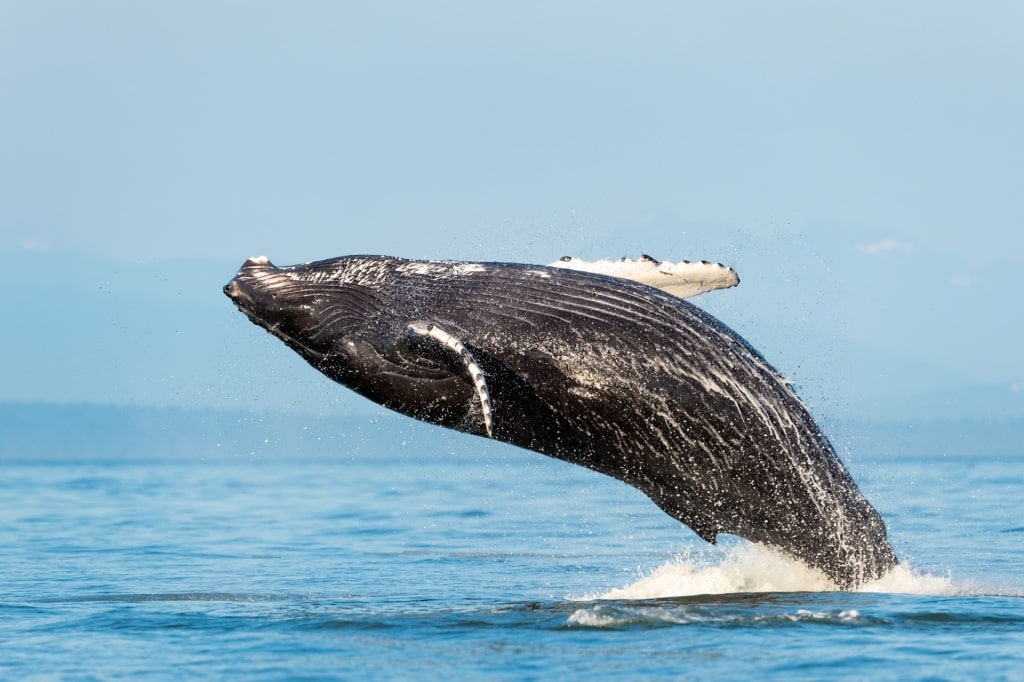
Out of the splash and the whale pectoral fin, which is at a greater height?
the whale pectoral fin

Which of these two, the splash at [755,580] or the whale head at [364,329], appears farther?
the splash at [755,580]

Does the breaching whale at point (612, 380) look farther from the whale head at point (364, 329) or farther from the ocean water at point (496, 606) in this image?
the ocean water at point (496, 606)

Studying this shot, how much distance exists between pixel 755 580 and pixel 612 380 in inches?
117

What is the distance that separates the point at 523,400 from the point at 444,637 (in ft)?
8.40

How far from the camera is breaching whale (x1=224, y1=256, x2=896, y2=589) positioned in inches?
536

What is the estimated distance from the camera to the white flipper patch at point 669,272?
1423 centimetres

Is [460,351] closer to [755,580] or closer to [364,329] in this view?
[364,329]

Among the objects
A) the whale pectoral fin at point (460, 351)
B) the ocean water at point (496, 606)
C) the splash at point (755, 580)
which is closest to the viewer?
the ocean water at point (496, 606)

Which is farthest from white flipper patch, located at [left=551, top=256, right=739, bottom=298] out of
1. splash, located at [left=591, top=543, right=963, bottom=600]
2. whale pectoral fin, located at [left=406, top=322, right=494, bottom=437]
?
splash, located at [left=591, top=543, right=963, bottom=600]

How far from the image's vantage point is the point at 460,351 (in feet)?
42.3

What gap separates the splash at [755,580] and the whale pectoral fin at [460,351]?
10.2 feet

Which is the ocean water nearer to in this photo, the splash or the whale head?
the splash

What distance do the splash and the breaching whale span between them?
16 centimetres

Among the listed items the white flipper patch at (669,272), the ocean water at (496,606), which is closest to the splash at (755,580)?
the ocean water at (496,606)
